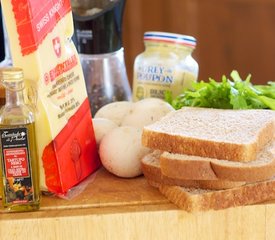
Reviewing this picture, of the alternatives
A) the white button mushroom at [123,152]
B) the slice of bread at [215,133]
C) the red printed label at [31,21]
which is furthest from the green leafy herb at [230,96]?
the red printed label at [31,21]

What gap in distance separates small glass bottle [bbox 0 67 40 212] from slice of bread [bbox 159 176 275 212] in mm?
225

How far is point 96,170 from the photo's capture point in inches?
44.1

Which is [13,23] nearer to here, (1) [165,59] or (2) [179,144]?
(2) [179,144]

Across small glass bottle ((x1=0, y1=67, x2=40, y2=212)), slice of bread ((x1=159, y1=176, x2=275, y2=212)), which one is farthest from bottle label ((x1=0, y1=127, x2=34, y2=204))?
slice of bread ((x1=159, y1=176, x2=275, y2=212))

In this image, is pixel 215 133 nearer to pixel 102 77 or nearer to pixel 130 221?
pixel 130 221

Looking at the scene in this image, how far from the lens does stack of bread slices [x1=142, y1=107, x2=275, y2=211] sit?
0.94 meters

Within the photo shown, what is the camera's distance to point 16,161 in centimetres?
93

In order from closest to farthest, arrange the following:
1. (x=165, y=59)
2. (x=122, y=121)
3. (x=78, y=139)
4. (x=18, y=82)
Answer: (x=18, y=82) < (x=78, y=139) < (x=122, y=121) < (x=165, y=59)

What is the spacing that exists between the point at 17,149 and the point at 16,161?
0.02 m

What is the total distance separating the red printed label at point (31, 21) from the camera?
91cm

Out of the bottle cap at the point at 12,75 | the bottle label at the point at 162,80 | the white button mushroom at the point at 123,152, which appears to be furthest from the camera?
the bottle label at the point at 162,80

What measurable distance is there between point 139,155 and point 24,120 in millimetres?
231

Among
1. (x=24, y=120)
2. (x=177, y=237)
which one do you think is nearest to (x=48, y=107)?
(x=24, y=120)

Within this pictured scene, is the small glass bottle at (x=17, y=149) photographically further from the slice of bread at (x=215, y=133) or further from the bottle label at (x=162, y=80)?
the bottle label at (x=162, y=80)
